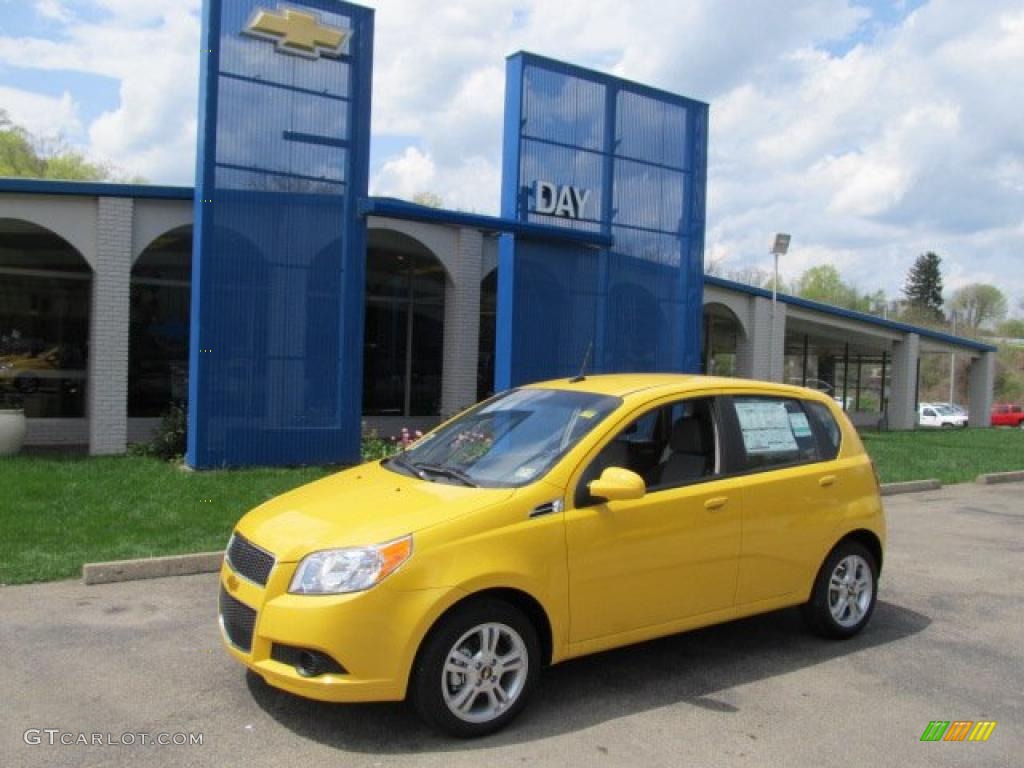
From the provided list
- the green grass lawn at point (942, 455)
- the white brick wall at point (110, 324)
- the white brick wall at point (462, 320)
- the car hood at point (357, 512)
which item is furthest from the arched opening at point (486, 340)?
the car hood at point (357, 512)

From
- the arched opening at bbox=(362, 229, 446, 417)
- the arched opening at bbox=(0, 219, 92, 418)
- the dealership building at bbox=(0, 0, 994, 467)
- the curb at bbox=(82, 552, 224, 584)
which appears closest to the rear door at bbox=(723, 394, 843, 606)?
the curb at bbox=(82, 552, 224, 584)

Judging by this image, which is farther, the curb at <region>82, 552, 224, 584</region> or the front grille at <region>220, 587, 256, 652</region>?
the curb at <region>82, 552, 224, 584</region>

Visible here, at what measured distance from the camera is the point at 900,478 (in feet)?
46.8

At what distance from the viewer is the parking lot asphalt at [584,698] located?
4074mm

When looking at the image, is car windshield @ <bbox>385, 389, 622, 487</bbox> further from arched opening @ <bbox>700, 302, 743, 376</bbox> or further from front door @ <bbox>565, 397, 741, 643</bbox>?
arched opening @ <bbox>700, 302, 743, 376</bbox>

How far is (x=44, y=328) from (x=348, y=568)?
551 inches

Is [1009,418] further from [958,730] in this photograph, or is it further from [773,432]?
[958,730]

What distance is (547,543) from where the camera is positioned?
A: 4398 millimetres

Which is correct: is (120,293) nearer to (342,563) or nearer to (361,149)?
(361,149)

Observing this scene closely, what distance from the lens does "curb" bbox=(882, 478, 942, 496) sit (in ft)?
43.5

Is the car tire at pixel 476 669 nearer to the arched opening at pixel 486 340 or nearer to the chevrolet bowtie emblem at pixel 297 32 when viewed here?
the chevrolet bowtie emblem at pixel 297 32

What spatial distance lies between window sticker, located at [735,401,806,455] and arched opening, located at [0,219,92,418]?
13.3 metres

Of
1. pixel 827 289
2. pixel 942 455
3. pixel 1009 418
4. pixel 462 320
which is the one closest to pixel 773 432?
pixel 462 320

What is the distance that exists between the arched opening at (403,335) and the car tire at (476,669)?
46.9 feet
